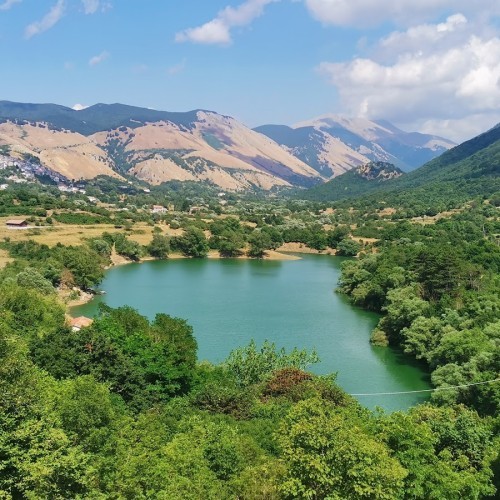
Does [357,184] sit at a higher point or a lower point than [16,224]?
higher

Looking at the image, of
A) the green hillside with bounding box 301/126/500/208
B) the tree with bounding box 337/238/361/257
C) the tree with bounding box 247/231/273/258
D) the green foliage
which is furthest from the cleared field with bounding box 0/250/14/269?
the green hillside with bounding box 301/126/500/208

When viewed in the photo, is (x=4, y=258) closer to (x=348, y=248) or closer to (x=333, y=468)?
(x=348, y=248)

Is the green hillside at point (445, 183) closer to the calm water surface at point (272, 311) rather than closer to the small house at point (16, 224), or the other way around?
the calm water surface at point (272, 311)

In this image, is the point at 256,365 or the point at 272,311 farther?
the point at 272,311

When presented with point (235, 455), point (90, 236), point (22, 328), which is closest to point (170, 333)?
point (22, 328)

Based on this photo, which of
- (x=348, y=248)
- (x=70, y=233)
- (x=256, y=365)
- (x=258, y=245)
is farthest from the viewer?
(x=348, y=248)

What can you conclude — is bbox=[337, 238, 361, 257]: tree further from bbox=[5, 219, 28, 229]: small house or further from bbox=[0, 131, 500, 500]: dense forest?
bbox=[5, 219, 28, 229]: small house

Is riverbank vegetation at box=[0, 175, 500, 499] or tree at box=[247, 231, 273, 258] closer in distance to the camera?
riverbank vegetation at box=[0, 175, 500, 499]

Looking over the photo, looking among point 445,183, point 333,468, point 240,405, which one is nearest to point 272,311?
point 240,405

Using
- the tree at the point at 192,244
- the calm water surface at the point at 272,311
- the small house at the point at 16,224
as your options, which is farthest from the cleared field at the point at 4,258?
the tree at the point at 192,244

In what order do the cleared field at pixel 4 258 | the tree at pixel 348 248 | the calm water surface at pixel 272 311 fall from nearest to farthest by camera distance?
the calm water surface at pixel 272 311 → the cleared field at pixel 4 258 → the tree at pixel 348 248
